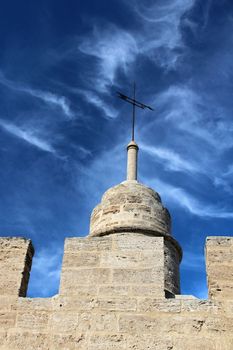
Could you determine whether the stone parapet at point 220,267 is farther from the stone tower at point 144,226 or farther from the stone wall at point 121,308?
the stone tower at point 144,226

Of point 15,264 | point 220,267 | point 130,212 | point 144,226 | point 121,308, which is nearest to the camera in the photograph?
point 121,308

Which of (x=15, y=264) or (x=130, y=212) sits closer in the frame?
(x=15, y=264)

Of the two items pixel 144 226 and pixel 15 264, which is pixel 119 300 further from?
pixel 15 264

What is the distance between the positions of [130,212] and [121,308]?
1.52 m

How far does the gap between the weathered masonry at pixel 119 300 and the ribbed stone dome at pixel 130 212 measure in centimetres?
3

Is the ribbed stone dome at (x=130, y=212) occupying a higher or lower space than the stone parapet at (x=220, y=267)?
higher

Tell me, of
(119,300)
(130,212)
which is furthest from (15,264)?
(130,212)

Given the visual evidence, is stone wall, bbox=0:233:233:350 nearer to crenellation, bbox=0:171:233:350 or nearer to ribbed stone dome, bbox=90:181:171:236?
crenellation, bbox=0:171:233:350

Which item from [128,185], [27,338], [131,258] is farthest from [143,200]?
[27,338]

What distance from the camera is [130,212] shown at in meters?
6.76

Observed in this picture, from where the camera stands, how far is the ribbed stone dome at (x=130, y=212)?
21.7 ft

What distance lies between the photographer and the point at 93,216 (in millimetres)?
7117


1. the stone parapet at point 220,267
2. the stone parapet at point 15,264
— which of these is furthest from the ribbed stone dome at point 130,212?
the stone parapet at point 15,264

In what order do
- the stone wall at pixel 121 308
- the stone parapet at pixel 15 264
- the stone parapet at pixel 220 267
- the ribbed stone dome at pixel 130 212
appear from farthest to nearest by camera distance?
1. the ribbed stone dome at pixel 130 212
2. the stone parapet at pixel 15 264
3. the stone parapet at pixel 220 267
4. the stone wall at pixel 121 308
